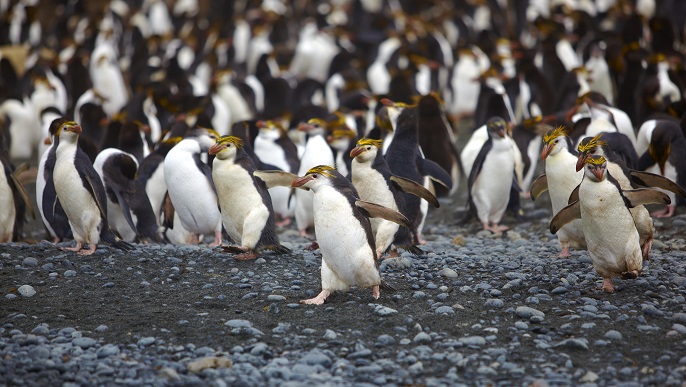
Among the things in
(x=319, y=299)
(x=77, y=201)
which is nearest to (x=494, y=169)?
(x=319, y=299)

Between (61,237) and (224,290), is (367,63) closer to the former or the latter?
(61,237)

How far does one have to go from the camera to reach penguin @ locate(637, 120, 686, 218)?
26.2 ft

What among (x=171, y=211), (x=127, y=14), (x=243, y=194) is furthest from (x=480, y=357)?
(x=127, y=14)

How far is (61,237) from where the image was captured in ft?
24.6

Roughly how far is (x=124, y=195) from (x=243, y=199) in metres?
1.40

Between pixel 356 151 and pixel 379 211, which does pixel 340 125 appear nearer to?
pixel 356 151

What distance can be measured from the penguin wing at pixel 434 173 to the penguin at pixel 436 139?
2.12 m

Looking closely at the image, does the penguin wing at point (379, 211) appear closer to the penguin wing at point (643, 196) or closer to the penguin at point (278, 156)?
the penguin wing at point (643, 196)

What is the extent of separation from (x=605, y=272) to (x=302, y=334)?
205 centimetres

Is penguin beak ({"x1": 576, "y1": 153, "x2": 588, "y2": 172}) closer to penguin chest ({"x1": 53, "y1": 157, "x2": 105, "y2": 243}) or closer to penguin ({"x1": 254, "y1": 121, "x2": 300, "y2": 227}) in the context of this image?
penguin chest ({"x1": 53, "y1": 157, "x2": 105, "y2": 243})

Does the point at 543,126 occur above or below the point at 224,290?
above

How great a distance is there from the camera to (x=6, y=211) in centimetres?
720

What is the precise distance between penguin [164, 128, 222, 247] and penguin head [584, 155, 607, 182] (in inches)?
127

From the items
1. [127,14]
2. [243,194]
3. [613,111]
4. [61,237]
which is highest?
[127,14]
